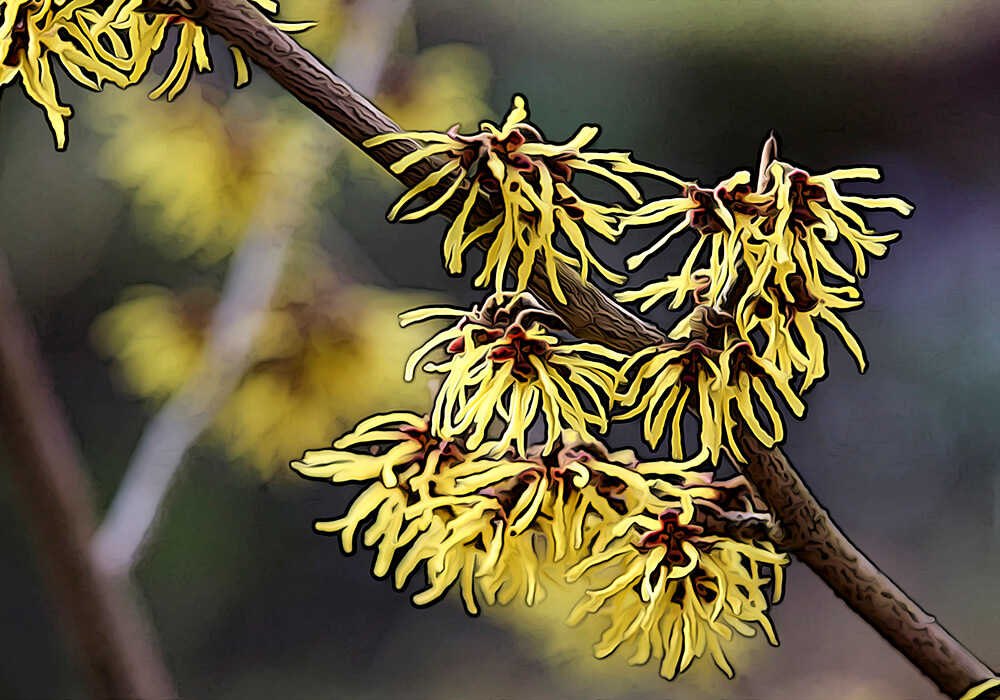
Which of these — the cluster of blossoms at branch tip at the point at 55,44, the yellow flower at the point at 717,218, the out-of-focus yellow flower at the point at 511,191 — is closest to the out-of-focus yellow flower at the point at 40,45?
the cluster of blossoms at branch tip at the point at 55,44

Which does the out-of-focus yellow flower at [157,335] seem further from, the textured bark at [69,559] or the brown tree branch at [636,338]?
the brown tree branch at [636,338]

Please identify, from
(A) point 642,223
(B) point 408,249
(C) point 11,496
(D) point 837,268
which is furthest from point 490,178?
(C) point 11,496

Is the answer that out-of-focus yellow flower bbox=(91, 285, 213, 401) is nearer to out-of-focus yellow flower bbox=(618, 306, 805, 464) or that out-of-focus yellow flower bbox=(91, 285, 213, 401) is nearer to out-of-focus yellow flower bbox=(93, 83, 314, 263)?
out-of-focus yellow flower bbox=(93, 83, 314, 263)

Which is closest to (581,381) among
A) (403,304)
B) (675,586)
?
(675,586)

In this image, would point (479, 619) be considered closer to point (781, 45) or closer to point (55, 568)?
point (55, 568)

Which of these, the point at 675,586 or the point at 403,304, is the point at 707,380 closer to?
the point at 675,586

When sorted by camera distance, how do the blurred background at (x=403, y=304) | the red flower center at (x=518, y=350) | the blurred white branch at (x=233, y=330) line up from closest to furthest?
the red flower center at (x=518, y=350) < the blurred background at (x=403, y=304) < the blurred white branch at (x=233, y=330)

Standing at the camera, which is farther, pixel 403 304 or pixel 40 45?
pixel 403 304
